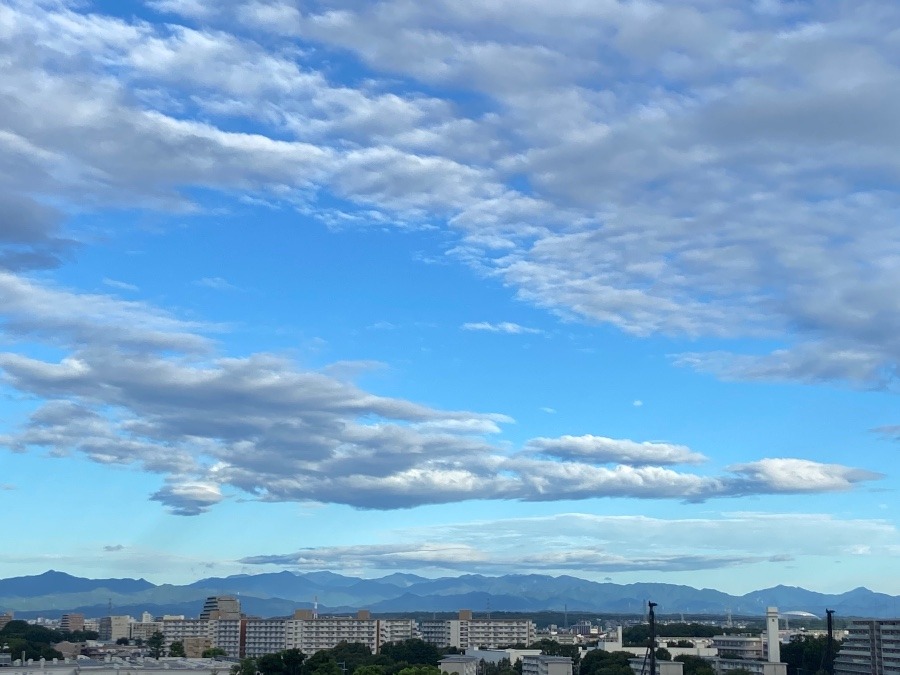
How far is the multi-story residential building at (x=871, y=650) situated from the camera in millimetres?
89938

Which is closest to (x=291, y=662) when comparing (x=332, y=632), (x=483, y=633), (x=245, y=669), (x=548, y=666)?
(x=245, y=669)

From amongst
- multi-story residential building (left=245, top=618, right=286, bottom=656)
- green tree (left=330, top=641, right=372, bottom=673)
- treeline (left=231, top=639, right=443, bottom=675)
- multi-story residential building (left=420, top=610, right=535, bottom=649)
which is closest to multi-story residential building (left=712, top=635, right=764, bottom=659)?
treeline (left=231, top=639, right=443, bottom=675)

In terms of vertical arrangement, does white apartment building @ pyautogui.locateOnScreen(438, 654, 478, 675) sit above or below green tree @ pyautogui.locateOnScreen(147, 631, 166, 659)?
above

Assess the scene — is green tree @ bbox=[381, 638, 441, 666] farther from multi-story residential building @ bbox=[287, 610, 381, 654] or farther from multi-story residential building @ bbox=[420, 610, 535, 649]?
multi-story residential building @ bbox=[420, 610, 535, 649]

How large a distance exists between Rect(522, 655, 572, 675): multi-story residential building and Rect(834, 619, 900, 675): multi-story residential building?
79.1ft

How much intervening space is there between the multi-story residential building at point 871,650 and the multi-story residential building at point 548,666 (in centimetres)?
2411

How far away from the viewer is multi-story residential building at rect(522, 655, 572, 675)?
307 ft

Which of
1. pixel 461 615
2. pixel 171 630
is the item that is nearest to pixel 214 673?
pixel 461 615

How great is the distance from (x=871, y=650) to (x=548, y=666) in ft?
89.0

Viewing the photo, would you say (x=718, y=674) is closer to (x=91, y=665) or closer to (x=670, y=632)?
(x=91, y=665)

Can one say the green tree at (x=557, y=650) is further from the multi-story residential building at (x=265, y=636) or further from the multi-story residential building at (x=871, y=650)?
the multi-story residential building at (x=265, y=636)

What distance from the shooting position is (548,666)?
3723 inches

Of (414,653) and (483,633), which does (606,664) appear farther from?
(483,633)

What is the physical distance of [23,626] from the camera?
180625 millimetres
